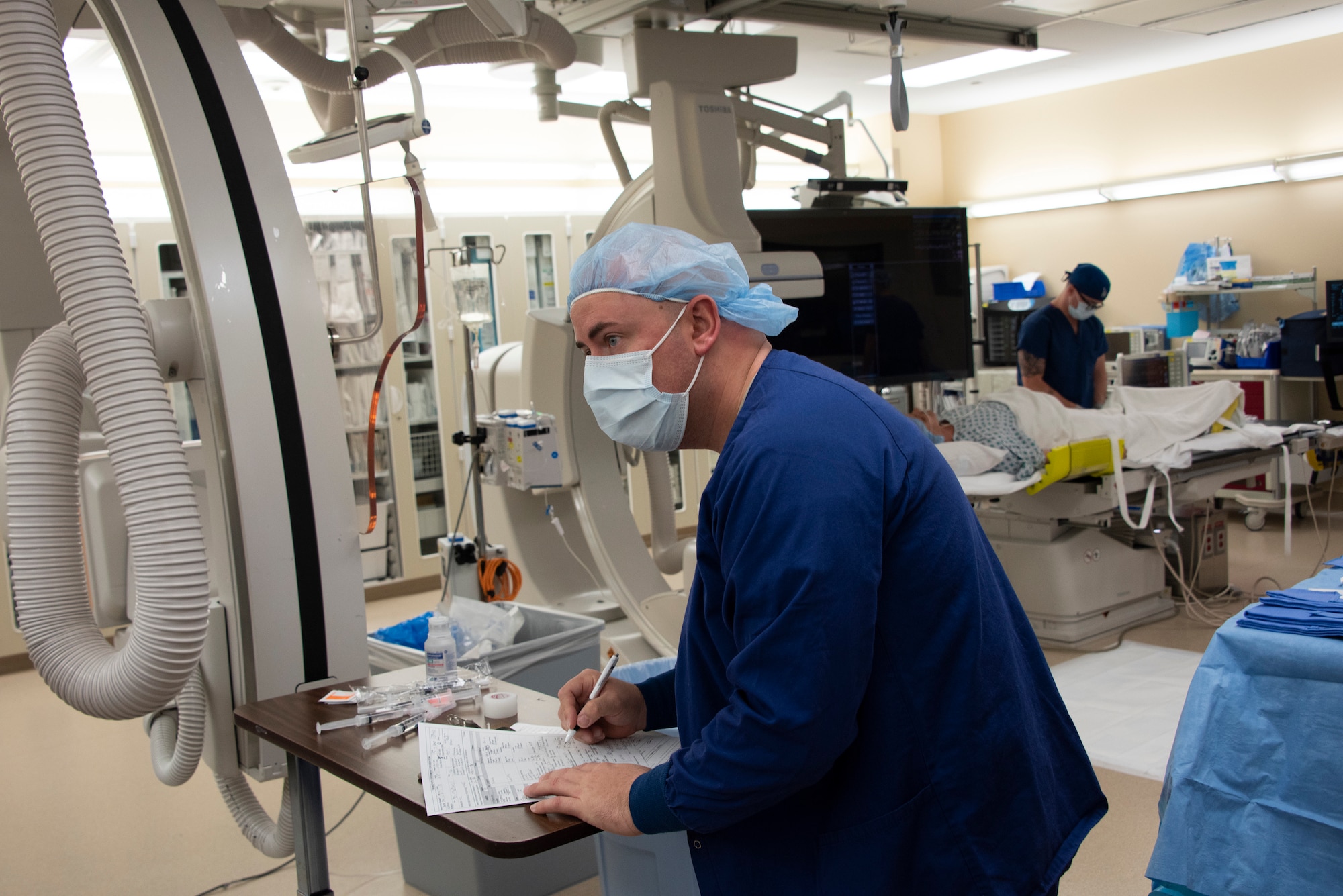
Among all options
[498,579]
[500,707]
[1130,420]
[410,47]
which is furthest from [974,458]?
[500,707]

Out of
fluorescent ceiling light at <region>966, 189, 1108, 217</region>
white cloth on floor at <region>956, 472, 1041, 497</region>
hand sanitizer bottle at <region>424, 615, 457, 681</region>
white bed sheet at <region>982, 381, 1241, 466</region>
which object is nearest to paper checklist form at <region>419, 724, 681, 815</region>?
hand sanitizer bottle at <region>424, 615, 457, 681</region>

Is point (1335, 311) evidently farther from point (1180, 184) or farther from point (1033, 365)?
point (1033, 365)

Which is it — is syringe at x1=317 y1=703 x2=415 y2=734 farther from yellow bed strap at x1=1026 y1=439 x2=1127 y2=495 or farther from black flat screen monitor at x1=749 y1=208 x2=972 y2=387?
yellow bed strap at x1=1026 y1=439 x2=1127 y2=495

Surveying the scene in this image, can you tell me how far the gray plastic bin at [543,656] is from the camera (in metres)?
2.80

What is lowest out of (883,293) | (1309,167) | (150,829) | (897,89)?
(150,829)

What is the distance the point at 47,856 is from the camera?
10.5ft

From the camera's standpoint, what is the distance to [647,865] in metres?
1.92

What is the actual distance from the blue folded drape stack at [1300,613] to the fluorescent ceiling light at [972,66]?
464 centimetres

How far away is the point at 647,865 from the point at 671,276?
1147 mm

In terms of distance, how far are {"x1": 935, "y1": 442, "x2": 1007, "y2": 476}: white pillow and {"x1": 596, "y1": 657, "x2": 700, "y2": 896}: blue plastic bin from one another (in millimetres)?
2548

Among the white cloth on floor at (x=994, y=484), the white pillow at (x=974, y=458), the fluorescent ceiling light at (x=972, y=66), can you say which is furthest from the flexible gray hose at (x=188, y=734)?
the fluorescent ceiling light at (x=972, y=66)

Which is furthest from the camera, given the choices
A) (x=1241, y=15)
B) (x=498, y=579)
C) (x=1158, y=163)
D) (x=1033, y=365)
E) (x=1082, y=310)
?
(x=1158, y=163)

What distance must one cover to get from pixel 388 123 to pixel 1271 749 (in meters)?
2.16

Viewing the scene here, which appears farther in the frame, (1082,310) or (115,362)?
(1082,310)
